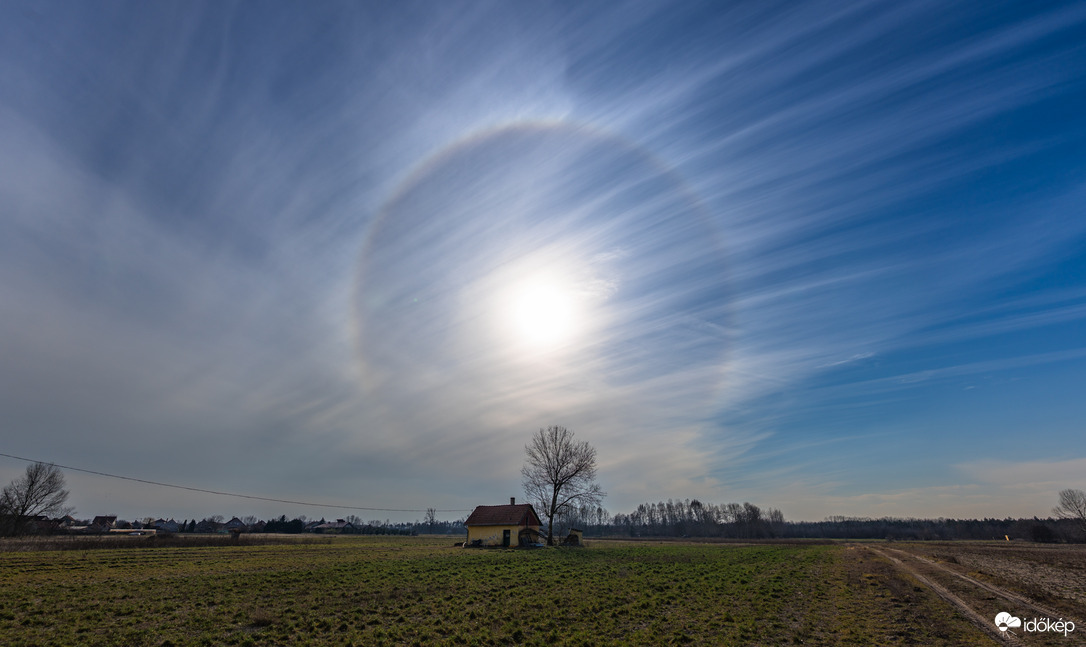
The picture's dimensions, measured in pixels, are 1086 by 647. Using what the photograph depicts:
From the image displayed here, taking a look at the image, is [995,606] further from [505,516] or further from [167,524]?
[167,524]

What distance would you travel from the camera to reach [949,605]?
1773 cm

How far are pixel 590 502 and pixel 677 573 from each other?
107ft

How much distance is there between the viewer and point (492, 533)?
191ft

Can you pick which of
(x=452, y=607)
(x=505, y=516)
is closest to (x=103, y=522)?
(x=505, y=516)

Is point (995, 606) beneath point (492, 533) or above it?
above

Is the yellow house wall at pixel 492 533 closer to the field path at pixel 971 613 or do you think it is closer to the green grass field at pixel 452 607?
the green grass field at pixel 452 607

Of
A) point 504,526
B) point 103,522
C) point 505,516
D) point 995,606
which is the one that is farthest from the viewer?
point 103,522

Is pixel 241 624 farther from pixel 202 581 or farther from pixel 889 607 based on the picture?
pixel 889 607

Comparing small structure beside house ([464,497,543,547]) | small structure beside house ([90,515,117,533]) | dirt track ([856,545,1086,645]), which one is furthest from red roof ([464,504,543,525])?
small structure beside house ([90,515,117,533])

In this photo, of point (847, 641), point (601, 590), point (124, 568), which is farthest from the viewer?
point (124, 568)

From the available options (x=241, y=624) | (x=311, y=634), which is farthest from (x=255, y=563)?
(x=311, y=634)

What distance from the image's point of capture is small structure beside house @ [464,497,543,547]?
56.8 m

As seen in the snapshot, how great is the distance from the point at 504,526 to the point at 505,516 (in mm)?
3414

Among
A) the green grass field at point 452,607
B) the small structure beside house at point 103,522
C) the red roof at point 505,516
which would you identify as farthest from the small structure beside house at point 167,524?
the green grass field at point 452,607
